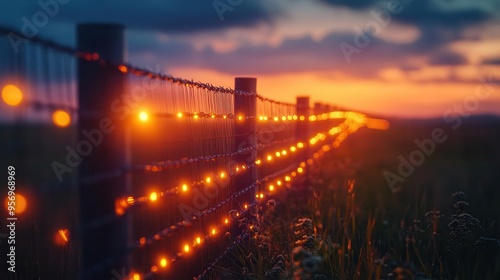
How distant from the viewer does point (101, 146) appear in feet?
10.8

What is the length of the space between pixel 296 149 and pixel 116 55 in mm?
6365

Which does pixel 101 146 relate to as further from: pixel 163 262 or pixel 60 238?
pixel 60 238

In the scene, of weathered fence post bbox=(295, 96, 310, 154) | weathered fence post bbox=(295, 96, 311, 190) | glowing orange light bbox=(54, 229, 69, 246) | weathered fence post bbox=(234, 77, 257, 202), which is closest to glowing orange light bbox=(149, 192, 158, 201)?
glowing orange light bbox=(54, 229, 69, 246)

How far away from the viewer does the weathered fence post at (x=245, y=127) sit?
6215mm

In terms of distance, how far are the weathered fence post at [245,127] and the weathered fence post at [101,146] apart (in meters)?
2.77

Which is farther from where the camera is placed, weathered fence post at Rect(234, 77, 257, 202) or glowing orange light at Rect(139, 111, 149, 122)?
weathered fence post at Rect(234, 77, 257, 202)

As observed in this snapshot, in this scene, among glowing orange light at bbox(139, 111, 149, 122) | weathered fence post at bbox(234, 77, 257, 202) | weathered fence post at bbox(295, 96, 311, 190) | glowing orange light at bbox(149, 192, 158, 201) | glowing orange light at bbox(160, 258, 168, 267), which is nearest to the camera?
glowing orange light at bbox(139, 111, 149, 122)

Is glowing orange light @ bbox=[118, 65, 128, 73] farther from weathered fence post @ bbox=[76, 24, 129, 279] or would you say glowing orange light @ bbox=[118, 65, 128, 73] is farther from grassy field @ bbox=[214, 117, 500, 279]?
grassy field @ bbox=[214, 117, 500, 279]

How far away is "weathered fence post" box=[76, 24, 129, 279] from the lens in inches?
128

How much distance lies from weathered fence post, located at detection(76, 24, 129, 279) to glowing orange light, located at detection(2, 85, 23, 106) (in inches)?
21.4

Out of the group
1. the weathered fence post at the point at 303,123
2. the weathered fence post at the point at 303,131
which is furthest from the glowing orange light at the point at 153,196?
the weathered fence post at the point at 303,123

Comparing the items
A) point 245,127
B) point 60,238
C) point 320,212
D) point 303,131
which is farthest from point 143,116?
point 303,131

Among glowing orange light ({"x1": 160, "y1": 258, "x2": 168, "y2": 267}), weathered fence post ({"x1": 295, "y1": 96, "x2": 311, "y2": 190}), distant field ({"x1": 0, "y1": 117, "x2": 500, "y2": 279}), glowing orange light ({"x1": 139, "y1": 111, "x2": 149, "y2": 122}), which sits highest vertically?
glowing orange light ({"x1": 139, "y1": 111, "x2": 149, "y2": 122})

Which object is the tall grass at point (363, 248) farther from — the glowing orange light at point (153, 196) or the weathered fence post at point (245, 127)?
the glowing orange light at point (153, 196)
